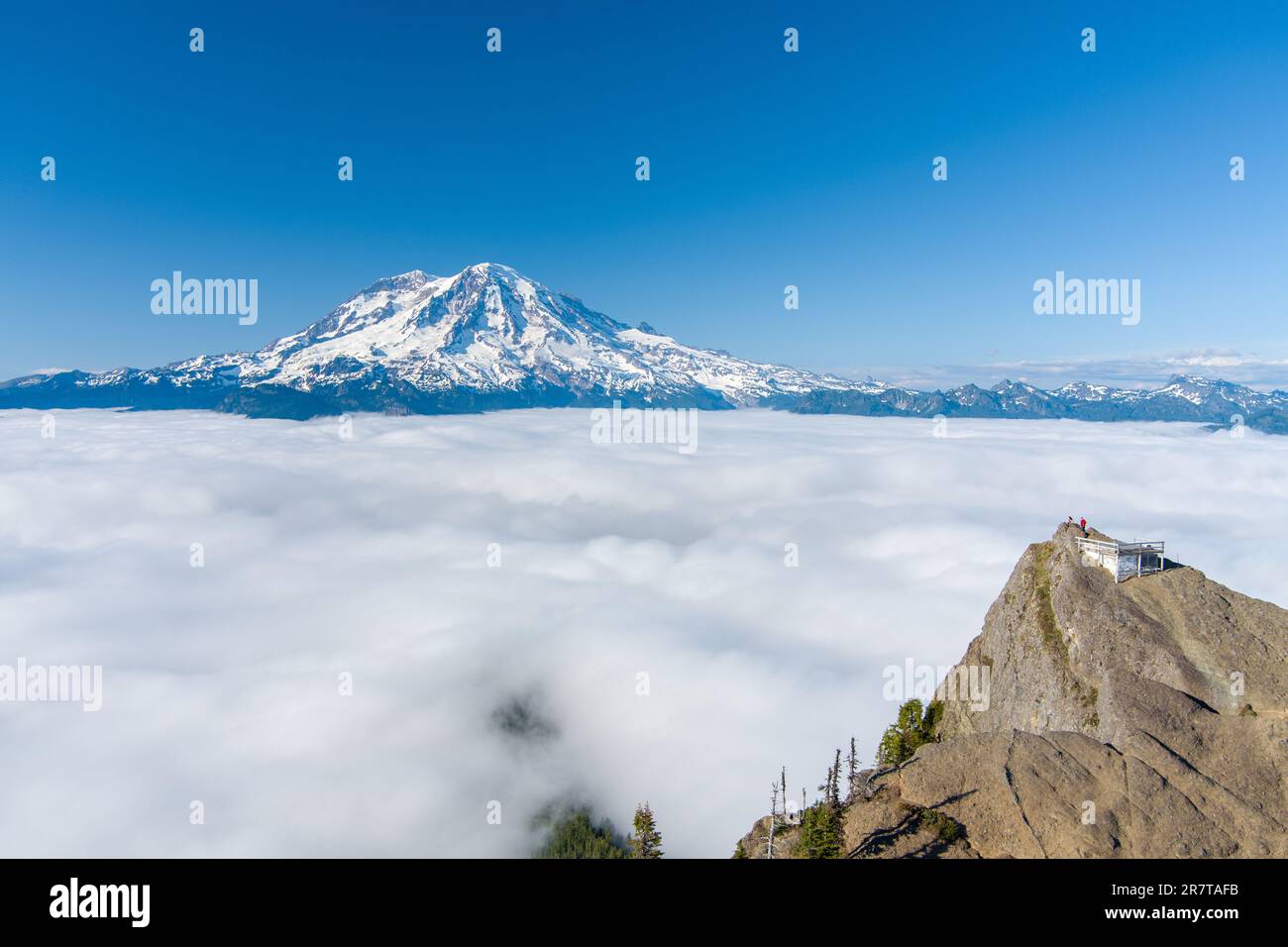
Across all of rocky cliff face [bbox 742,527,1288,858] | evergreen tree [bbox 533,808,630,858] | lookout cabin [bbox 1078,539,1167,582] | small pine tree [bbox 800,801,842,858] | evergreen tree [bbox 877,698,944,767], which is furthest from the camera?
evergreen tree [bbox 533,808,630,858]

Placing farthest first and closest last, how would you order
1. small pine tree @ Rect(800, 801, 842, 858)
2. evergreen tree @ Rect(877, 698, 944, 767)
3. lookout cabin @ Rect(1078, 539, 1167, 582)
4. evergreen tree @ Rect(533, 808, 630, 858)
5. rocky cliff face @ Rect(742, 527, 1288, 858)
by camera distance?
evergreen tree @ Rect(533, 808, 630, 858), evergreen tree @ Rect(877, 698, 944, 767), lookout cabin @ Rect(1078, 539, 1167, 582), small pine tree @ Rect(800, 801, 842, 858), rocky cliff face @ Rect(742, 527, 1288, 858)

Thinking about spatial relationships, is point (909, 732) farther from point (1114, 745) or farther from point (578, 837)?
point (578, 837)

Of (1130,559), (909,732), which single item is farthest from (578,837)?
(1130,559)

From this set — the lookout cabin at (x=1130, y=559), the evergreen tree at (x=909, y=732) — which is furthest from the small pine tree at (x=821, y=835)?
the lookout cabin at (x=1130, y=559)

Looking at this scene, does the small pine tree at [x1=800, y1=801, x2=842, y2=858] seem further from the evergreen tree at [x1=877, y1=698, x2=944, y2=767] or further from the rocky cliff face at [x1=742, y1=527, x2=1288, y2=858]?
the evergreen tree at [x1=877, y1=698, x2=944, y2=767]

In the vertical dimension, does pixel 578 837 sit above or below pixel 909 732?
below

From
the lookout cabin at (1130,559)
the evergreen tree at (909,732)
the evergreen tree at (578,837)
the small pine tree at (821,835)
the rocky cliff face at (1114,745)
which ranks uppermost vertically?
the lookout cabin at (1130,559)

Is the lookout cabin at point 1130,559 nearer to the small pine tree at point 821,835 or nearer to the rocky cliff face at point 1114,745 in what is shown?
the rocky cliff face at point 1114,745

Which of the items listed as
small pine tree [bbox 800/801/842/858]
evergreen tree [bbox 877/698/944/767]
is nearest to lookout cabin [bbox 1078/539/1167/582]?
evergreen tree [bbox 877/698/944/767]

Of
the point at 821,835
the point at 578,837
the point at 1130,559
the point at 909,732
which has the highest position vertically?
the point at 1130,559

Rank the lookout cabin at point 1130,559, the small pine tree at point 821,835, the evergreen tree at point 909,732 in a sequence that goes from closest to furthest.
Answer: the small pine tree at point 821,835 → the lookout cabin at point 1130,559 → the evergreen tree at point 909,732
